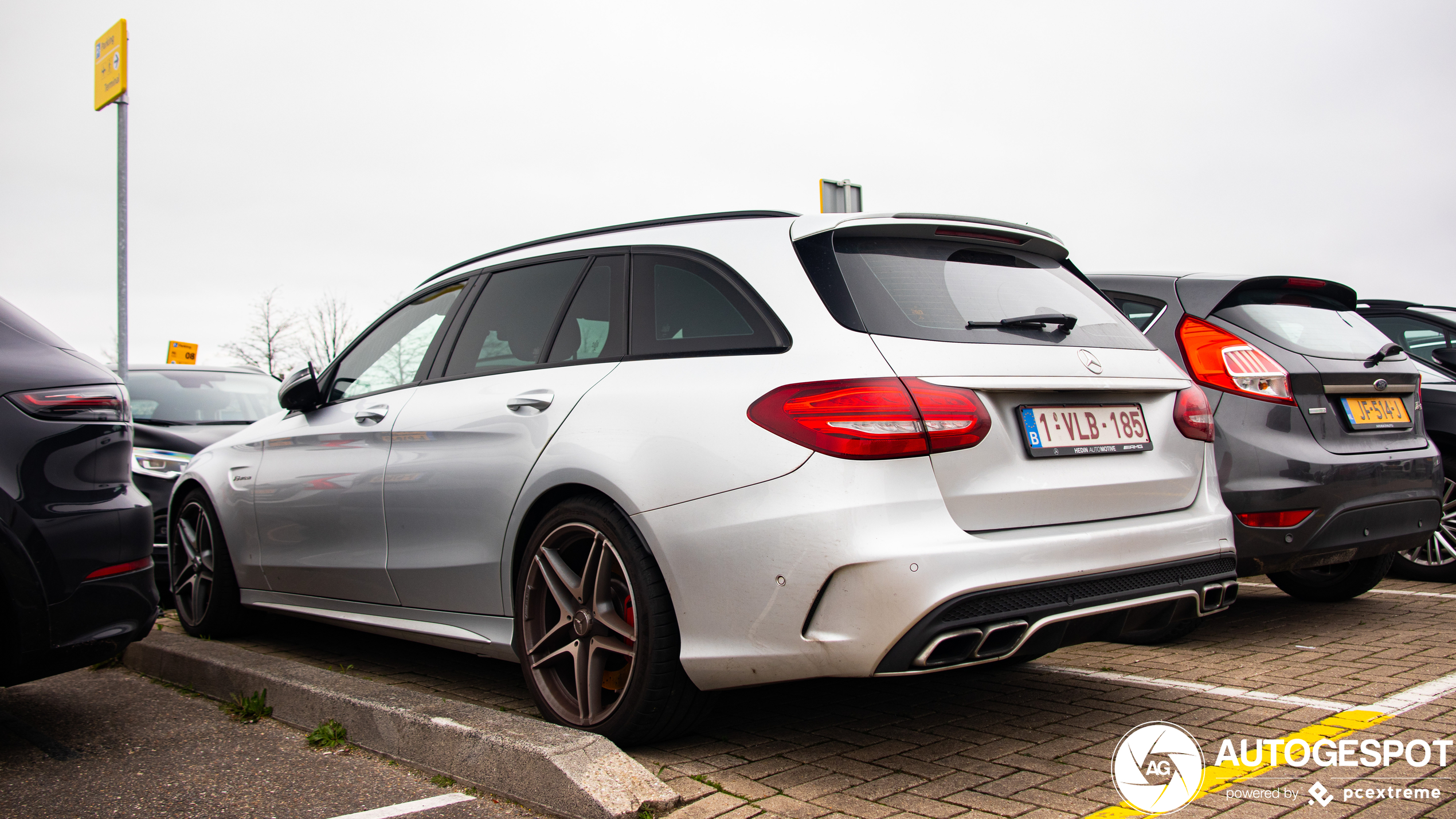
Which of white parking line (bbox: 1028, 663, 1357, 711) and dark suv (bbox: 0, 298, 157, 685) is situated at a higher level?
dark suv (bbox: 0, 298, 157, 685)

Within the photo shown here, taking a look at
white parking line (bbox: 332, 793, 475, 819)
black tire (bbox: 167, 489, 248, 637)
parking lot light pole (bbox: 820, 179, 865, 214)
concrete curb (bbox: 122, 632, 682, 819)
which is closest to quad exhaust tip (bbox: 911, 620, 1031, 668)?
concrete curb (bbox: 122, 632, 682, 819)

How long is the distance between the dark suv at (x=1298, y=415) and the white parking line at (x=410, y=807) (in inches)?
124

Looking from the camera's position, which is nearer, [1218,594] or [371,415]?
[1218,594]

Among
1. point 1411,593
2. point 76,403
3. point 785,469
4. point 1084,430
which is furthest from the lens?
point 1411,593

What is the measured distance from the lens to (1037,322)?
3240 millimetres

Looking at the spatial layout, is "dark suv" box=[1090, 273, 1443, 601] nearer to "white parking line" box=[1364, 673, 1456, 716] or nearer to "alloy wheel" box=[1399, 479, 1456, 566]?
"white parking line" box=[1364, 673, 1456, 716]

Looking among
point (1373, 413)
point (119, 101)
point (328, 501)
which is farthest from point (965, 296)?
point (119, 101)

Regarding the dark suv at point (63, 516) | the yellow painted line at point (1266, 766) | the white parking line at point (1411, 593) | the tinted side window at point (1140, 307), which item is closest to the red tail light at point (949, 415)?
the yellow painted line at point (1266, 766)

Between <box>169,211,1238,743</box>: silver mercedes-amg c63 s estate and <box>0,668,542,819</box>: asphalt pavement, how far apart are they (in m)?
0.56

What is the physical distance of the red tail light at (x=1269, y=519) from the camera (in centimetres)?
440

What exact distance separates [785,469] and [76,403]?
2300 millimetres

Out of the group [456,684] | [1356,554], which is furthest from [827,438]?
[1356,554]

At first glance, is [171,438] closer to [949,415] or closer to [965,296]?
[965,296]

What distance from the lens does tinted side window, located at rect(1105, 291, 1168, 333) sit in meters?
4.93
